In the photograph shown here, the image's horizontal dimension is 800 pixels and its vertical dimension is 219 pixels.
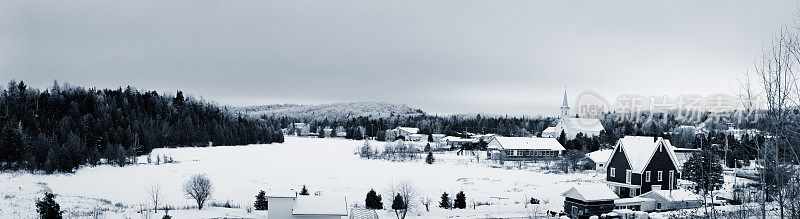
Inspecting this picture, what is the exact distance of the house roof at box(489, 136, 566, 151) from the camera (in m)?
68.0

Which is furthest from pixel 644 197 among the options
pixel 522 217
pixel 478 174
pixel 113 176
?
pixel 113 176

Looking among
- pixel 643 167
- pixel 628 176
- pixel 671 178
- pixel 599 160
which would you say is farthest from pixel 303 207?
pixel 599 160

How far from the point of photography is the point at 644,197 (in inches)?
1139

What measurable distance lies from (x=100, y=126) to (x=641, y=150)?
60903 mm

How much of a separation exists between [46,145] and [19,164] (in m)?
2.75

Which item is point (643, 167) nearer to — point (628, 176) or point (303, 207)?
point (628, 176)

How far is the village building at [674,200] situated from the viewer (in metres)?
27.5

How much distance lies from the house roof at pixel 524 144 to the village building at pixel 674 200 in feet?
125

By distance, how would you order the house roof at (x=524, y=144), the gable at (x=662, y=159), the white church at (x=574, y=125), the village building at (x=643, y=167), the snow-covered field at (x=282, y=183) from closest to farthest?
the snow-covered field at (x=282, y=183) < the village building at (x=643, y=167) < the gable at (x=662, y=159) < the house roof at (x=524, y=144) < the white church at (x=574, y=125)

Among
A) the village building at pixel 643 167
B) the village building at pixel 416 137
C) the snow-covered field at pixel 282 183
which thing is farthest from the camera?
the village building at pixel 416 137

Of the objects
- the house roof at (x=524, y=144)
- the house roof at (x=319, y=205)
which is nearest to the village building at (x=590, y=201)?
the house roof at (x=319, y=205)

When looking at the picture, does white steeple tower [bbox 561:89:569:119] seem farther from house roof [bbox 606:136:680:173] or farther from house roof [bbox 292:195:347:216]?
house roof [bbox 292:195:347:216]

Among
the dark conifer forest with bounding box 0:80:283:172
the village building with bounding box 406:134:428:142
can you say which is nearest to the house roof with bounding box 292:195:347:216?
the dark conifer forest with bounding box 0:80:283:172

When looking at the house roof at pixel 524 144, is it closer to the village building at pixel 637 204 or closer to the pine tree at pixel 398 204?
the village building at pixel 637 204
